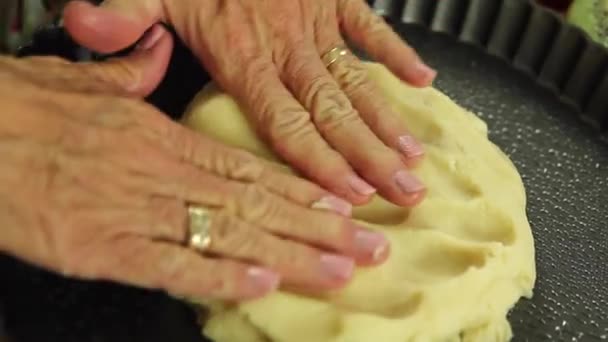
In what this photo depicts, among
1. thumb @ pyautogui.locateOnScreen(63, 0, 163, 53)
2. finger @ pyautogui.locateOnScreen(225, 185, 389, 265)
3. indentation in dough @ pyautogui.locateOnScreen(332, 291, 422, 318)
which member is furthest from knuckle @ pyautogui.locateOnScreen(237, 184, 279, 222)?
thumb @ pyautogui.locateOnScreen(63, 0, 163, 53)

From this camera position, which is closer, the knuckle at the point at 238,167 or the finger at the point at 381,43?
the knuckle at the point at 238,167

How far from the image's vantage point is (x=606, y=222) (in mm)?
1085

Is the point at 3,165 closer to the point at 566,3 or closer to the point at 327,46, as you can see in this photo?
the point at 327,46

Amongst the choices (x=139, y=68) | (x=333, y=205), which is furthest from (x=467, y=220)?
(x=139, y=68)

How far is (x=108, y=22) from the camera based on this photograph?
0.88m

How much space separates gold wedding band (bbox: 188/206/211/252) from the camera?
29.6 inches

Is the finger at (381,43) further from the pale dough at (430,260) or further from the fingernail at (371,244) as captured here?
the fingernail at (371,244)

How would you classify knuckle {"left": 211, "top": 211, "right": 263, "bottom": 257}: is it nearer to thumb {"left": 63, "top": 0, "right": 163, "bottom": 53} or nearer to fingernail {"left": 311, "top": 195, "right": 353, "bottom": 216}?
fingernail {"left": 311, "top": 195, "right": 353, "bottom": 216}

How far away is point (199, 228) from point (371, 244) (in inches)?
6.3

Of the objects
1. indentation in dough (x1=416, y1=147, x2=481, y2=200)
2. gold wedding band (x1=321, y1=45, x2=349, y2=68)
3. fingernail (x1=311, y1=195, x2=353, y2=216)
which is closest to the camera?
fingernail (x1=311, y1=195, x2=353, y2=216)

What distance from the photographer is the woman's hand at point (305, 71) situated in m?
0.87

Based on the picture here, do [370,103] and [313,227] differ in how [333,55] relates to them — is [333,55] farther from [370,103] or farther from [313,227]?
[313,227]

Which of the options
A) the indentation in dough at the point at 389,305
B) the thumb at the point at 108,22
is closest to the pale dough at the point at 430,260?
the indentation in dough at the point at 389,305

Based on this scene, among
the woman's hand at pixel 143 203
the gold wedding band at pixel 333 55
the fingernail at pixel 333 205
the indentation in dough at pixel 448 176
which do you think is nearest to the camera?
the woman's hand at pixel 143 203
